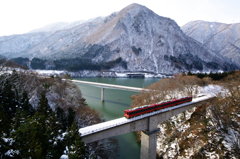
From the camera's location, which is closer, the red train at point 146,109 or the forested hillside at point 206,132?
the red train at point 146,109

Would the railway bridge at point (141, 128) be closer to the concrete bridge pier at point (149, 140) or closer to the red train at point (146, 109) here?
the concrete bridge pier at point (149, 140)

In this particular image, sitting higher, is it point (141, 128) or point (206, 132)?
point (141, 128)

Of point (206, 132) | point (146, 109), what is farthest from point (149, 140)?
A: point (206, 132)

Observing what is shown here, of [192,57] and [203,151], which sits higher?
[192,57]

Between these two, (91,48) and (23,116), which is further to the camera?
(91,48)

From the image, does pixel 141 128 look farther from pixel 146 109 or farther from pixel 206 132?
pixel 206 132

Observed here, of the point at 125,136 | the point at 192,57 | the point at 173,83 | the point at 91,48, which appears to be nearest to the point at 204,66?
the point at 192,57

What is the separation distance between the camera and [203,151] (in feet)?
77.7

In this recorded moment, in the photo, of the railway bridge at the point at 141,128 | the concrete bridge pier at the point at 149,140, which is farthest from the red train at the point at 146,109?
the concrete bridge pier at the point at 149,140

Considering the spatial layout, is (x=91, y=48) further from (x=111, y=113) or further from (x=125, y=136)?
(x=125, y=136)

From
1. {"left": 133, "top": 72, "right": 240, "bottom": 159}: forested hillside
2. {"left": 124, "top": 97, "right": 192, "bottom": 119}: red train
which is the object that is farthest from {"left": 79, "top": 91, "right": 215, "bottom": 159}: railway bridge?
{"left": 133, "top": 72, "right": 240, "bottom": 159}: forested hillside

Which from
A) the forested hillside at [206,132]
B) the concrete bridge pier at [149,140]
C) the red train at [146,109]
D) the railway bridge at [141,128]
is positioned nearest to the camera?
the railway bridge at [141,128]

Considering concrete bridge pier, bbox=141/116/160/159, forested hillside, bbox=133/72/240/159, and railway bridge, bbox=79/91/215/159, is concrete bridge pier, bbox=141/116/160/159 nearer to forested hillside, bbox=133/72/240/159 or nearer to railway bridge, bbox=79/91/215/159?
railway bridge, bbox=79/91/215/159

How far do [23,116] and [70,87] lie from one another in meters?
26.7
